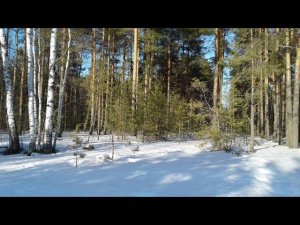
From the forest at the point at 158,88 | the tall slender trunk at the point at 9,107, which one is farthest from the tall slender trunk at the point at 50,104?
the tall slender trunk at the point at 9,107

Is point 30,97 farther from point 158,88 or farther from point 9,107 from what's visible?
point 158,88

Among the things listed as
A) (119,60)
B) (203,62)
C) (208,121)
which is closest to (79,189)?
(208,121)

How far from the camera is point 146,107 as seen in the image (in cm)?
1595

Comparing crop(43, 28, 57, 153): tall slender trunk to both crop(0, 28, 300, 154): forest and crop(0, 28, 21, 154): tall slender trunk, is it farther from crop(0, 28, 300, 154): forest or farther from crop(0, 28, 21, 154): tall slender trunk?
crop(0, 28, 21, 154): tall slender trunk

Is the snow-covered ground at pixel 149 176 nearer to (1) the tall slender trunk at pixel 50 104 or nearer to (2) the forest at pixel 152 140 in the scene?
(2) the forest at pixel 152 140

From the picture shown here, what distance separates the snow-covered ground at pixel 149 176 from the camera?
580cm

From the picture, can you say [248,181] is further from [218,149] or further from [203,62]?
[203,62]

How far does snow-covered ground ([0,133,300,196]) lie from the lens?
19.0ft

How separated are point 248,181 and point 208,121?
7.11 m

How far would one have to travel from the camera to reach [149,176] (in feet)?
23.6

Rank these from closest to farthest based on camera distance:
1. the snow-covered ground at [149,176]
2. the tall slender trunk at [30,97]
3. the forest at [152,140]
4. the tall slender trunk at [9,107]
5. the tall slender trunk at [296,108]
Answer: the snow-covered ground at [149,176] → the forest at [152,140] → the tall slender trunk at [30,97] → the tall slender trunk at [9,107] → the tall slender trunk at [296,108]

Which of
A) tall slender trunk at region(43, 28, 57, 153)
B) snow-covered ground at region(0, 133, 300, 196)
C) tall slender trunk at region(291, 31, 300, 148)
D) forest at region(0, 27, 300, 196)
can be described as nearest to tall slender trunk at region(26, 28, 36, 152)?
forest at region(0, 27, 300, 196)

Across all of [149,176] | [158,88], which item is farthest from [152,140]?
[149,176]

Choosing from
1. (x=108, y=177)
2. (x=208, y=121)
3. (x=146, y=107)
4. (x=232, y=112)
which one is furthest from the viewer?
(x=146, y=107)
